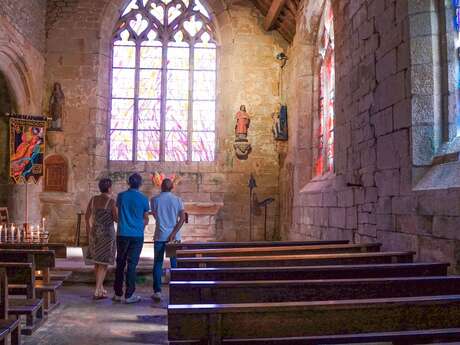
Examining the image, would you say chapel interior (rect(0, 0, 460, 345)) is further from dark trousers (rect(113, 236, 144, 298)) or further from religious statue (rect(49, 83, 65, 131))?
dark trousers (rect(113, 236, 144, 298))

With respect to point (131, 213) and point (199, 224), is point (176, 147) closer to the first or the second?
point (199, 224)

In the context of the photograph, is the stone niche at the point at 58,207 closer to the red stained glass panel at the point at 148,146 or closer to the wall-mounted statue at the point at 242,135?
the red stained glass panel at the point at 148,146

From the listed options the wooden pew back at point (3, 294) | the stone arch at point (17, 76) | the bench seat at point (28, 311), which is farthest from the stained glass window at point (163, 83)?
the wooden pew back at point (3, 294)

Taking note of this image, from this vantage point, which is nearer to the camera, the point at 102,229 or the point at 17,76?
the point at 102,229

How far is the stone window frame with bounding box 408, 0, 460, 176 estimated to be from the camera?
3.90m

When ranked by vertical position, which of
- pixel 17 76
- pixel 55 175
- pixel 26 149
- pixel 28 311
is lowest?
pixel 28 311

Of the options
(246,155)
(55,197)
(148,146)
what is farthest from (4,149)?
(246,155)

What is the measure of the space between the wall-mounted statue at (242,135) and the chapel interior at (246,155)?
0.04 m

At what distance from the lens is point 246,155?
32.7 ft

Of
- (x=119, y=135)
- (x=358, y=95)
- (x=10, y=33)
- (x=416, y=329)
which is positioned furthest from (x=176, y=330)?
(x=119, y=135)

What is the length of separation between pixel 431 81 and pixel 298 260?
187 cm

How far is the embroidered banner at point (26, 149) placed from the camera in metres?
8.02

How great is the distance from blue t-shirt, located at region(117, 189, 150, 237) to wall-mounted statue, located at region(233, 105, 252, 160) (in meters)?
5.18

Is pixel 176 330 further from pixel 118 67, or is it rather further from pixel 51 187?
pixel 118 67
